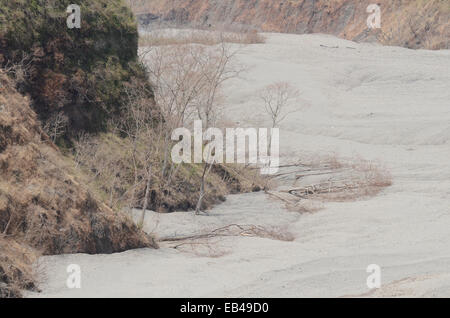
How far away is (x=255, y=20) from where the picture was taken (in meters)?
80.6

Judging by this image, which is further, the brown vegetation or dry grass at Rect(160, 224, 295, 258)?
dry grass at Rect(160, 224, 295, 258)

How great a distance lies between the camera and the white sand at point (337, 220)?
34.8 feet

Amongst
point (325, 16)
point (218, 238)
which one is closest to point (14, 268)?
point (218, 238)

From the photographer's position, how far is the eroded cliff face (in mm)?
63406

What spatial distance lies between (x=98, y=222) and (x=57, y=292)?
258 centimetres

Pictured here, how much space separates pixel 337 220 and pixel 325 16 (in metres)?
61.6

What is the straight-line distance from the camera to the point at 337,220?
18.9m

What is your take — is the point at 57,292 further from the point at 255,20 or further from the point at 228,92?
the point at 255,20

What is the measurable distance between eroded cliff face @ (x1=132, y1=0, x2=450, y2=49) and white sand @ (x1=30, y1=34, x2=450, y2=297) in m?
17.2

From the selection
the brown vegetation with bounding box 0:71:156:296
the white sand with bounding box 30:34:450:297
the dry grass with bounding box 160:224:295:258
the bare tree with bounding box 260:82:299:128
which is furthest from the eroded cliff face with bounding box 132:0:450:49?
the brown vegetation with bounding box 0:71:156:296

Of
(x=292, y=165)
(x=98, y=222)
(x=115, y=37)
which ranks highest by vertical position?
(x=115, y=37)

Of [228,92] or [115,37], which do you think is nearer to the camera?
[115,37]

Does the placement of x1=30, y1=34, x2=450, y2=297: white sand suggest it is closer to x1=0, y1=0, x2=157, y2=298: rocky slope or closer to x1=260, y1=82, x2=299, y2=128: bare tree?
x1=0, y1=0, x2=157, y2=298: rocky slope
